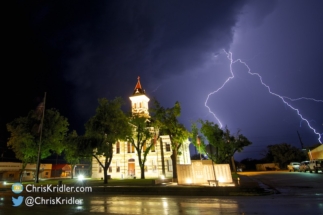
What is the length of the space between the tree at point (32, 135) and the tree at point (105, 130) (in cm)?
1068

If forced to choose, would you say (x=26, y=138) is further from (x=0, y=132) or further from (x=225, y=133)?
(x=225, y=133)

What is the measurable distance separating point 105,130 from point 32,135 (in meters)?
15.3

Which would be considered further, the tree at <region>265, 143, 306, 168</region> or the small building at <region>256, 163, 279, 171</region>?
the small building at <region>256, 163, 279, 171</region>

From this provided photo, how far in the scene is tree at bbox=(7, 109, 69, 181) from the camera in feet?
105

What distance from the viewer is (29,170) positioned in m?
50.4

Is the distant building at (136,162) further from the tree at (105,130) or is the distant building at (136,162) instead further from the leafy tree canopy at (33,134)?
the tree at (105,130)

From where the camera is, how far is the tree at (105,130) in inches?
1011

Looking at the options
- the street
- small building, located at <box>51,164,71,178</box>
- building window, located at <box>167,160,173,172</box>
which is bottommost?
the street

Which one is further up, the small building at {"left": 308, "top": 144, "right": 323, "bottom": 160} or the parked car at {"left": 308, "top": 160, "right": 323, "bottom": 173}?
the small building at {"left": 308, "top": 144, "right": 323, "bottom": 160}

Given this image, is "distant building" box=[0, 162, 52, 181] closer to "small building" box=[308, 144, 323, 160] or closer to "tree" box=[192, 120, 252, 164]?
"tree" box=[192, 120, 252, 164]

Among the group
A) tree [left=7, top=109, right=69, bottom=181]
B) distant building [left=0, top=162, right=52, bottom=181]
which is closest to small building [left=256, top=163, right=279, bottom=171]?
tree [left=7, top=109, right=69, bottom=181]

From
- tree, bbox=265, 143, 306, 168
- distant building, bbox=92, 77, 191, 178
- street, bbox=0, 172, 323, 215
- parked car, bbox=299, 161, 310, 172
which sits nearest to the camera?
street, bbox=0, 172, 323, 215

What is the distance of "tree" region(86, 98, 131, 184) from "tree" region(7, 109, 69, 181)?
10684 millimetres

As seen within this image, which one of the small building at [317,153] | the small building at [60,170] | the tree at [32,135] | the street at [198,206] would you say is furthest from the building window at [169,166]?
the small building at [60,170]
